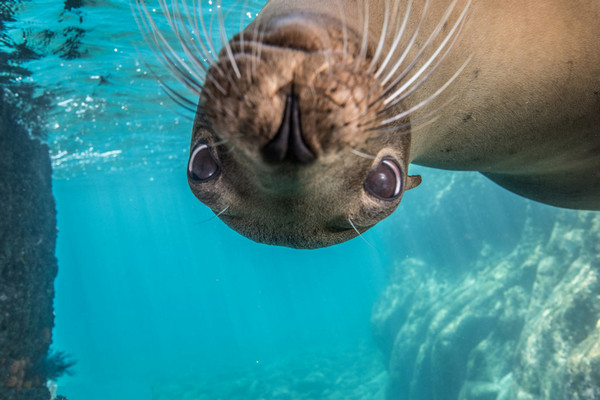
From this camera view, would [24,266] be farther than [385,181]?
Yes

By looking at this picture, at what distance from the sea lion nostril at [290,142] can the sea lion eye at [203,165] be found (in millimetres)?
398

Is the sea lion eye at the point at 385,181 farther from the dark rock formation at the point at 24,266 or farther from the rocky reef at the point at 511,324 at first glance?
the dark rock formation at the point at 24,266

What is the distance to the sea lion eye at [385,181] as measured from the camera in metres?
1.29

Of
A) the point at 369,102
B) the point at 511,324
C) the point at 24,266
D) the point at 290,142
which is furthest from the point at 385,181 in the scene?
the point at 511,324

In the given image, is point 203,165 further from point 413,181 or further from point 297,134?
point 413,181

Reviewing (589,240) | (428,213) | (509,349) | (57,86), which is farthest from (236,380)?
(589,240)

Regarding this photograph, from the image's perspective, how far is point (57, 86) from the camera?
578 inches

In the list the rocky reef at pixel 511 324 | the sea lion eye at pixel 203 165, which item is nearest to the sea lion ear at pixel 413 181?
the sea lion eye at pixel 203 165

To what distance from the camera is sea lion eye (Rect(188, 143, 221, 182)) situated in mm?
1298

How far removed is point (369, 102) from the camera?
1.05 meters

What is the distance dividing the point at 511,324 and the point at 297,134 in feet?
50.8

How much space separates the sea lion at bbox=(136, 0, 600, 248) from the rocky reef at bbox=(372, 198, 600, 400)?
8.73 meters

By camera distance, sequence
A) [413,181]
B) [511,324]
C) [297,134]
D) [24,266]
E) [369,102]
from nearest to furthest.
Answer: [297,134] → [369,102] → [413,181] → [24,266] → [511,324]

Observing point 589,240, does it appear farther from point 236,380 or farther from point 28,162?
point 236,380
